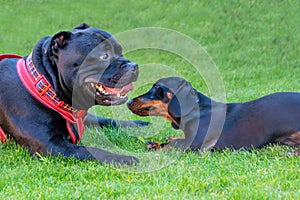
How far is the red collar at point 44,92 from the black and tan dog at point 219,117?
0.76 meters

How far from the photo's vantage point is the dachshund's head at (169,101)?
17.7ft

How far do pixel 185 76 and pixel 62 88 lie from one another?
20.0ft

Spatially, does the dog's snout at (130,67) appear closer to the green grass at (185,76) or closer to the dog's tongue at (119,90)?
the dog's tongue at (119,90)

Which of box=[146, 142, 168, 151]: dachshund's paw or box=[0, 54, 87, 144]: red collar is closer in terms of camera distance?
box=[0, 54, 87, 144]: red collar

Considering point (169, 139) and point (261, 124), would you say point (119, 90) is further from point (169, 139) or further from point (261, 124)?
point (261, 124)

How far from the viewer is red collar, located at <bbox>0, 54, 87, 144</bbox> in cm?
461

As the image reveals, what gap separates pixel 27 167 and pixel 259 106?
2.19 meters

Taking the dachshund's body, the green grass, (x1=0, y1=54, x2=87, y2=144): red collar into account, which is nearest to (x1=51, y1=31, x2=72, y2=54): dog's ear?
(x1=0, y1=54, x2=87, y2=144): red collar

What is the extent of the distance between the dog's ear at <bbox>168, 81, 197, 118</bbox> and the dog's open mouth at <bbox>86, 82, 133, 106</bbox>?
2.77 ft

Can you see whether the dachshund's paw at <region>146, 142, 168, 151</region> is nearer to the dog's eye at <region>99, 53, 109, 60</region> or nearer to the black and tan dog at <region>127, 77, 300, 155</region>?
the black and tan dog at <region>127, 77, 300, 155</region>

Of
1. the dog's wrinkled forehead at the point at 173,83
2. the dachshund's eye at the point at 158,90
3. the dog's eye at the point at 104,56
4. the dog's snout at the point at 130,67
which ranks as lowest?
the dachshund's eye at the point at 158,90

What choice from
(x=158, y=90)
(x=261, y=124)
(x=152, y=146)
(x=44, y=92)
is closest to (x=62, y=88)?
(x=44, y=92)

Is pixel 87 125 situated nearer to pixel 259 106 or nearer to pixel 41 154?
pixel 41 154

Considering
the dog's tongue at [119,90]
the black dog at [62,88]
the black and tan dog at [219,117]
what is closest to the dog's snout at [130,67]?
the black dog at [62,88]
